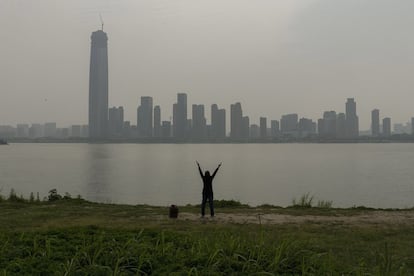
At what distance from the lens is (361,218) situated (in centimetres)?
1330

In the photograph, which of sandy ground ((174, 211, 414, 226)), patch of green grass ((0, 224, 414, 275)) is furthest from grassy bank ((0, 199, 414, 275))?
sandy ground ((174, 211, 414, 226))

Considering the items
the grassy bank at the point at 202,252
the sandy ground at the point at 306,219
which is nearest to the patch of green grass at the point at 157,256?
the grassy bank at the point at 202,252

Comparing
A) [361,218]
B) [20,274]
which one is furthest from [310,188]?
[20,274]

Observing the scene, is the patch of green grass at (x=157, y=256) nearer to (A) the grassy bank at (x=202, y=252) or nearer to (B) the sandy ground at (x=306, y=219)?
(A) the grassy bank at (x=202, y=252)

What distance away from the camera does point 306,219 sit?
12.9 meters

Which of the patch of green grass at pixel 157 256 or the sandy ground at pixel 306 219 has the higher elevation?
the patch of green grass at pixel 157 256

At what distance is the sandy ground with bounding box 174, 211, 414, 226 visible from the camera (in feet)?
40.4

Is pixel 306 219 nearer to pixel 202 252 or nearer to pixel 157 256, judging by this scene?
pixel 202 252

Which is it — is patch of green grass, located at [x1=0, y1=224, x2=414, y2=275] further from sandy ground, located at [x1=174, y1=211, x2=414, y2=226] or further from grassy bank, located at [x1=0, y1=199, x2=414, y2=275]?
sandy ground, located at [x1=174, y1=211, x2=414, y2=226]

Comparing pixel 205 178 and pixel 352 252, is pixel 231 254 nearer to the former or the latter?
pixel 352 252

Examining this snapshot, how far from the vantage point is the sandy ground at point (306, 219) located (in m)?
12.3

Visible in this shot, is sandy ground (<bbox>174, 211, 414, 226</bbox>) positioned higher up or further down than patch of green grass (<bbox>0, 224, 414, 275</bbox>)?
further down

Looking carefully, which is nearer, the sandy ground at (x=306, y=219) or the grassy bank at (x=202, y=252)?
the grassy bank at (x=202, y=252)

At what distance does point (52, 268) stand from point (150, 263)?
4.09ft
